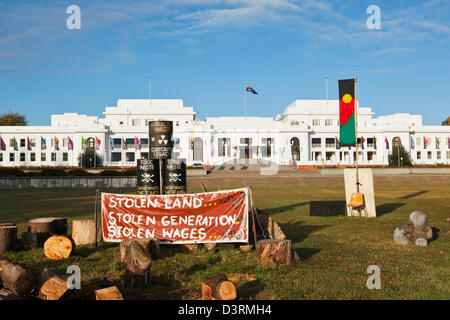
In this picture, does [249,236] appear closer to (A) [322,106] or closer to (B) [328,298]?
(B) [328,298]

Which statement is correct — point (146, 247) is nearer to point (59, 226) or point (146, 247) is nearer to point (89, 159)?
point (59, 226)

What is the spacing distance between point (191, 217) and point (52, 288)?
3.42 metres

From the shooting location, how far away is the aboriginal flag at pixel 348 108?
567 inches

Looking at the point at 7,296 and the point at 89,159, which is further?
the point at 89,159

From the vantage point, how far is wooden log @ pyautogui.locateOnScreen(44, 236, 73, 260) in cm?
794

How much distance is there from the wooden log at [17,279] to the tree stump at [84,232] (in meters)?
3.66

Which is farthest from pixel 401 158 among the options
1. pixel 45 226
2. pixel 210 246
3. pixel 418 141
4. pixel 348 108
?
pixel 45 226

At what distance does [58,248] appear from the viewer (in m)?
7.97

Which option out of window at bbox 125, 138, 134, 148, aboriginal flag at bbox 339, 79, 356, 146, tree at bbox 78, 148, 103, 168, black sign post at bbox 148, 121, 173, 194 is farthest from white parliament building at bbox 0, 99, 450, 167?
black sign post at bbox 148, 121, 173, 194

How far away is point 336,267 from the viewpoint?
280 inches

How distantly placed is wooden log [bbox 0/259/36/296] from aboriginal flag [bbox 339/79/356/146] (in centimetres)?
1173

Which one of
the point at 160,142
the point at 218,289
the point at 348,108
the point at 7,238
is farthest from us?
the point at 348,108

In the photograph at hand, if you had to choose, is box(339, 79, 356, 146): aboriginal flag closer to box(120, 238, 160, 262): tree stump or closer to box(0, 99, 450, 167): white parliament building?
box(120, 238, 160, 262): tree stump
